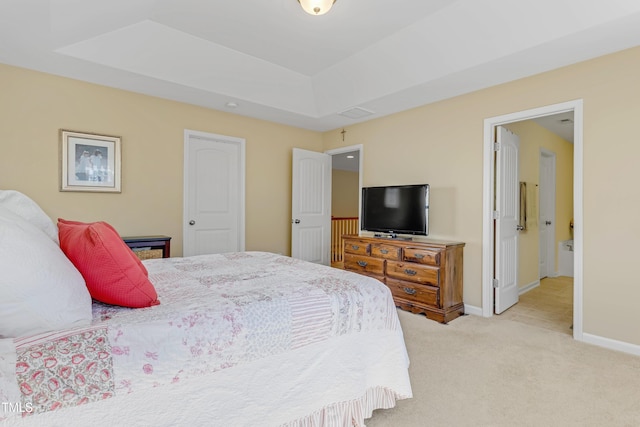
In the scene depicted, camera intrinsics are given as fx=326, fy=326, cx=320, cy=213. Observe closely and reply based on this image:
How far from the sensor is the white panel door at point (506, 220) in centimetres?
354

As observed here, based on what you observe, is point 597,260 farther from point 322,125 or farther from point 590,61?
point 322,125

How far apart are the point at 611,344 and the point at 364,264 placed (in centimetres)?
234

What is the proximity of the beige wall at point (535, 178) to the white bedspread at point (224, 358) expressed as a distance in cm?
359

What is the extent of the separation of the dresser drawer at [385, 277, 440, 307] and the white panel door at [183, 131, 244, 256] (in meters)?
2.14

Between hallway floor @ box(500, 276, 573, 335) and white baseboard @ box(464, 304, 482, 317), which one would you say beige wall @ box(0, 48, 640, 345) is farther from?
hallway floor @ box(500, 276, 573, 335)

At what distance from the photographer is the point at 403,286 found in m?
3.66

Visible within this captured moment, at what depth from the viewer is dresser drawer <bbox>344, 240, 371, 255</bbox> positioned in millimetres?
4030

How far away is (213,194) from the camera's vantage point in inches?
171

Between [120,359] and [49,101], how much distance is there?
132 inches

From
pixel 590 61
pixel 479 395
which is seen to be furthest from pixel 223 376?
pixel 590 61

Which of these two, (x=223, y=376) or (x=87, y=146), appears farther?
(x=87, y=146)

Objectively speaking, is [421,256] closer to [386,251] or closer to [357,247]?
[386,251]

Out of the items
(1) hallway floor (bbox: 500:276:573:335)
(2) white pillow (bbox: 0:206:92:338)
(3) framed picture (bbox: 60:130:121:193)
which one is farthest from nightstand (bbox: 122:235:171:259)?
(1) hallway floor (bbox: 500:276:573:335)

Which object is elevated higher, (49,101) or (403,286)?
(49,101)
